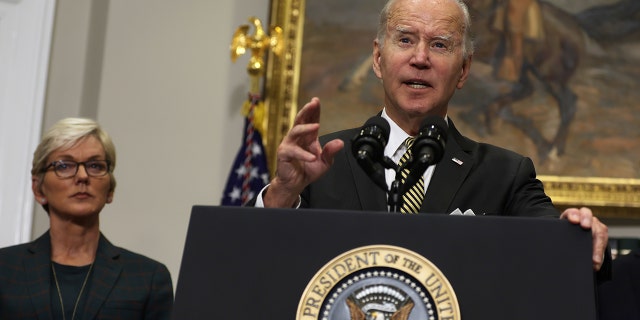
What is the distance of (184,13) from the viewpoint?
21.4 ft

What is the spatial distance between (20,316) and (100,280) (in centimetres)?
38

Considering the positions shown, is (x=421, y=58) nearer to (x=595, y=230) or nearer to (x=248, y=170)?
(x=595, y=230)

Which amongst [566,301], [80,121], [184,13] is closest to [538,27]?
[184,13]

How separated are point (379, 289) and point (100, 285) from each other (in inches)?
95.2

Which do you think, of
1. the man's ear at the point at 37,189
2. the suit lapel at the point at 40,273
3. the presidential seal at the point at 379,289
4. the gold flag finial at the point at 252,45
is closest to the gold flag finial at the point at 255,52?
the gold flag finial at the point at 252,45

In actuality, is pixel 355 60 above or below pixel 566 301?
above

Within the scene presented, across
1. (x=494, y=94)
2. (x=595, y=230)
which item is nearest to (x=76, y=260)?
(x=595, y=230)

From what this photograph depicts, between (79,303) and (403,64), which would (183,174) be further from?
(403,64)

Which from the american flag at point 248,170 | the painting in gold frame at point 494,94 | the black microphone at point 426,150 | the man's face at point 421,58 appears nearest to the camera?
Answer: the black microphone at point 426,150

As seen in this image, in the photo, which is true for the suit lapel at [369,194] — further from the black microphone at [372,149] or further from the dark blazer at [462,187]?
the black microphone at [372,149]

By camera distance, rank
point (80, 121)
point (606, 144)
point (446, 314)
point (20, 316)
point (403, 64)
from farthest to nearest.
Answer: point (606, 144) → point (80, 121) → point (20, 316) → point (403, 64) → point (446, 314)

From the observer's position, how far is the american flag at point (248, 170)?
5945 mm

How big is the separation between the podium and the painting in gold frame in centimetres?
388

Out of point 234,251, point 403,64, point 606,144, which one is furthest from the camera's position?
point 606,144
